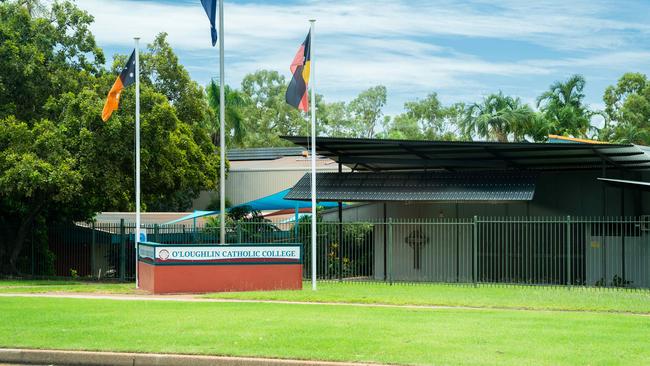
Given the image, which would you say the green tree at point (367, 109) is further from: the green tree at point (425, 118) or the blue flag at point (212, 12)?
the blue flag at point (212, 12)

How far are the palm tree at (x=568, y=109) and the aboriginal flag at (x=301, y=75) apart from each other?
4119cm

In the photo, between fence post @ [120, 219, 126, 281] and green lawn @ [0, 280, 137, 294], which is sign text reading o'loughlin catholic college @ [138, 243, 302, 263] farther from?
fence post @ [120, 219, 126, 281]

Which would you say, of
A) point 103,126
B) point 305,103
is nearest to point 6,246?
point 103,126

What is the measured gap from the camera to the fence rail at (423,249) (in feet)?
100

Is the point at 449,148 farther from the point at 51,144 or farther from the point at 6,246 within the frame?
the point at 6,246

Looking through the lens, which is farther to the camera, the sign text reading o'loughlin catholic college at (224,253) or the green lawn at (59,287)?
the green lawn at (59,287)

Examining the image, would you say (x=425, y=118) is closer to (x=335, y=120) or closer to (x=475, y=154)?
(x=335, y=120)

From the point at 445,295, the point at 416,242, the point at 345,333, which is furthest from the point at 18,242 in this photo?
the point at 345,333

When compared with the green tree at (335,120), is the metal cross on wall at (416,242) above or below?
below

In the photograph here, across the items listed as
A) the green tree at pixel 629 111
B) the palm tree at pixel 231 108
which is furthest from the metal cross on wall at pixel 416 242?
the green tree at pixel 629 111

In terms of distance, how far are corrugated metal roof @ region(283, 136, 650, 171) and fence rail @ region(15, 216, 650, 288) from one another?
1.97 metres

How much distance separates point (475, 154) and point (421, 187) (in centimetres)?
227

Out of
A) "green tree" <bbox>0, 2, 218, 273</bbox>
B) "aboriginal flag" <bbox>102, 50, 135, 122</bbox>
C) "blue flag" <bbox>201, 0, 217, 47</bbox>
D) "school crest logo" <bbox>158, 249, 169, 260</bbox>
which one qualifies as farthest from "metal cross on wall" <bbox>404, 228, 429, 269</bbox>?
"aboriginal flag" <bbox>102, 50, 135, 122</bbox>

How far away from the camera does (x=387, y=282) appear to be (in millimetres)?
29812
